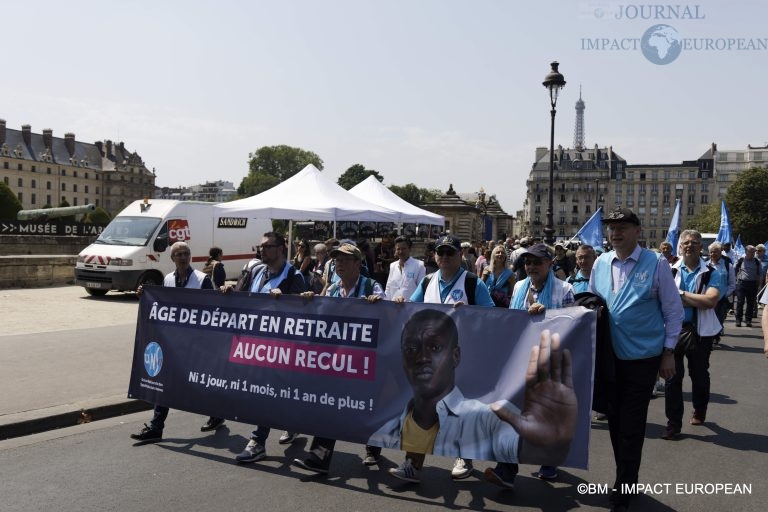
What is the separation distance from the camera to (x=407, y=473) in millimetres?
4906

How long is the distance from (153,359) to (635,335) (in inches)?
159

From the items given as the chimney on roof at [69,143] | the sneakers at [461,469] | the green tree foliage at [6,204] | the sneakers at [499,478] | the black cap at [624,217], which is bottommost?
the sneakers at [461,469]

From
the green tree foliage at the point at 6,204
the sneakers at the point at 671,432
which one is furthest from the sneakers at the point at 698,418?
the green tree foliage at the point at 6,204

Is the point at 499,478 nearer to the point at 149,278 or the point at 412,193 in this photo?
the point at 149,278

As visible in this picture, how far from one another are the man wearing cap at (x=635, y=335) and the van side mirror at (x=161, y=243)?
14.6m

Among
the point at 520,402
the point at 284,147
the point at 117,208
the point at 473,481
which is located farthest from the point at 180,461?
the point at 117,208

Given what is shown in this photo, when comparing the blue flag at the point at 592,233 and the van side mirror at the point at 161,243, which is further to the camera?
the van side mirror at the point at 161,243

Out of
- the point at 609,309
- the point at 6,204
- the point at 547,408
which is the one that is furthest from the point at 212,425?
the point at 6,204

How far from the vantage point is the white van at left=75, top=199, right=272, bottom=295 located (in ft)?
54.6

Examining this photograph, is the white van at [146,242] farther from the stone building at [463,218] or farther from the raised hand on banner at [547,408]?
the stone building at [463,218]

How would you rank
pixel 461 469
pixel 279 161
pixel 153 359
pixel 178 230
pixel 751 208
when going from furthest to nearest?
pixel 279 161
pixel 751 208
pixel 178 230
pixel 153 359
pixel 461 469

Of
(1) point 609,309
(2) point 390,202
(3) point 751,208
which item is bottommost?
(1) point 609,309

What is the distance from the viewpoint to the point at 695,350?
6.64 metres

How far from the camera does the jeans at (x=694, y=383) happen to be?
6379 millimetres
